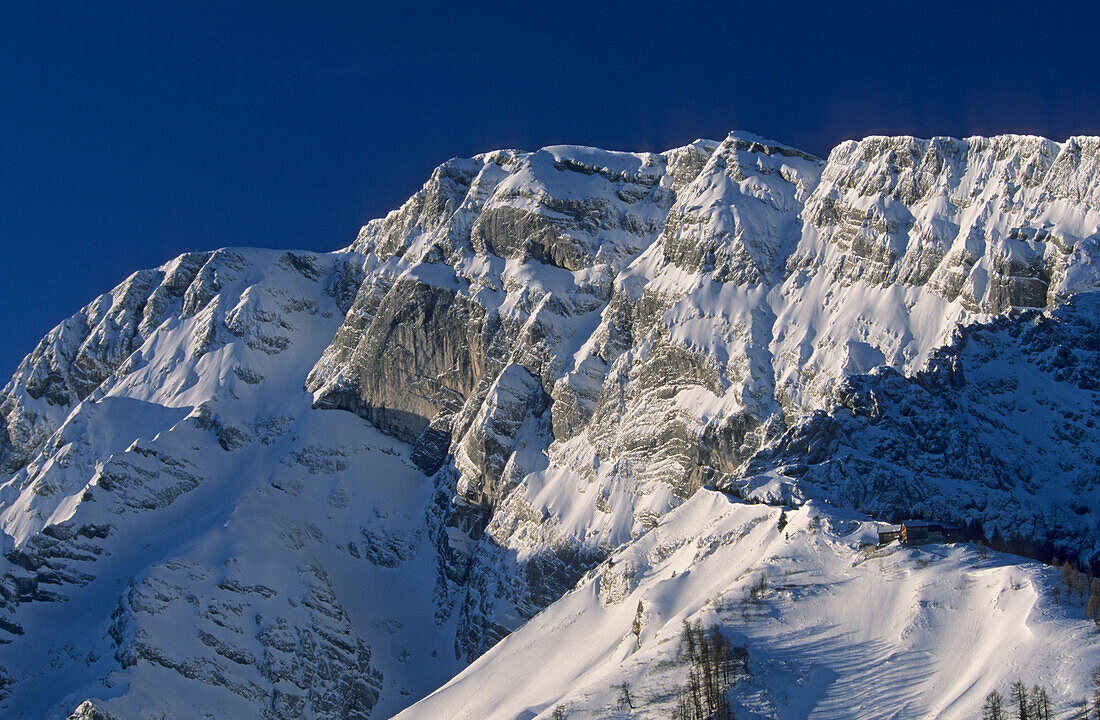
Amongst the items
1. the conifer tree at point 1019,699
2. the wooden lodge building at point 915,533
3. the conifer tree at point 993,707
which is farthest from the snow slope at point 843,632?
the wooden lodge building at point 915,533

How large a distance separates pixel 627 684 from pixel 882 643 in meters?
25.8

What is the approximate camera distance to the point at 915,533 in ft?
566

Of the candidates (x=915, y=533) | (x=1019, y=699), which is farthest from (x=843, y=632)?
(x=1019, y=699)

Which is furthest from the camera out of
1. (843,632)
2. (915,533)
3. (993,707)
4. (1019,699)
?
(915,533)

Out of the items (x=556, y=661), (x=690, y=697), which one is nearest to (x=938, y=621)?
(x=690, y=697)

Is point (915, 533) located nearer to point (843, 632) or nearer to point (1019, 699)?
point (843, 632)

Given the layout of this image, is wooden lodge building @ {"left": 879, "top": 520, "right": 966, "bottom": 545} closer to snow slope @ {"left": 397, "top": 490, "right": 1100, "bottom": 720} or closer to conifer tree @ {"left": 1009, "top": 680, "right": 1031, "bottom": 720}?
snow slope @ {"left": 397, "top": 490, "right": 1100, "bottom": 720}

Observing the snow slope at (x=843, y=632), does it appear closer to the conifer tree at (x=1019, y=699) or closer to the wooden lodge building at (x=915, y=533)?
the conifer tree at (x=1019, y=699)

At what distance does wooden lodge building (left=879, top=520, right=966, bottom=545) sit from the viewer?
172 metres

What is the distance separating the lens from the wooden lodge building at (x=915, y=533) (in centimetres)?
17225

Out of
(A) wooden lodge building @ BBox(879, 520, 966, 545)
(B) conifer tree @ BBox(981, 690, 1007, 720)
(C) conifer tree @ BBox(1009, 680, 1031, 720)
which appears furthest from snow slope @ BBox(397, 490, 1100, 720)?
(A) wooden lodge building @ BBox(879, 520, 966, 545)

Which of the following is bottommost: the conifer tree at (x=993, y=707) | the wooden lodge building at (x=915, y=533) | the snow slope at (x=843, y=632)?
the conifer tree at (x=993, y=707)

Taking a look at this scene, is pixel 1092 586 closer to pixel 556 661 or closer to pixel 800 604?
pixel 800 604

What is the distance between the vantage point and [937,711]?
14288cm
